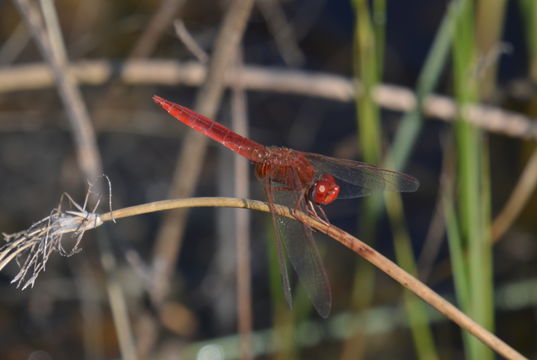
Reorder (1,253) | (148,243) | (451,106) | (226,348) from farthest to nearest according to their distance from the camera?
(148,243) < (226,348) < (451,106) < (1,253)

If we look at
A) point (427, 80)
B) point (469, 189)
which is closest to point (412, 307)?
point (469, 189)

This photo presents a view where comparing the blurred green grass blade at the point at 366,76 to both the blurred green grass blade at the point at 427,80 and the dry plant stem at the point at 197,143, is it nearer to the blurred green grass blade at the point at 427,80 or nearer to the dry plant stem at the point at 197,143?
the blurred green grass blade at the point at 427,80

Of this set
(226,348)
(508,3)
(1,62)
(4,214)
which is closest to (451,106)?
(226,348)

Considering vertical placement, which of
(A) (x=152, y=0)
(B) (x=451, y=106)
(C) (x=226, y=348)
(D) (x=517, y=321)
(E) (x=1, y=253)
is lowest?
(E) (x=1, y=253)

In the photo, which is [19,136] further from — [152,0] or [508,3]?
[508,3]

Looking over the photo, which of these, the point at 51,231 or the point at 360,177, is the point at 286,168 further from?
the point at 51,231

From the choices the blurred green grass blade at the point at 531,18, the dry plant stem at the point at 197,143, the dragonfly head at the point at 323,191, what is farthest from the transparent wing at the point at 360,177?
the blurred green grass blade at the point at 531,18
